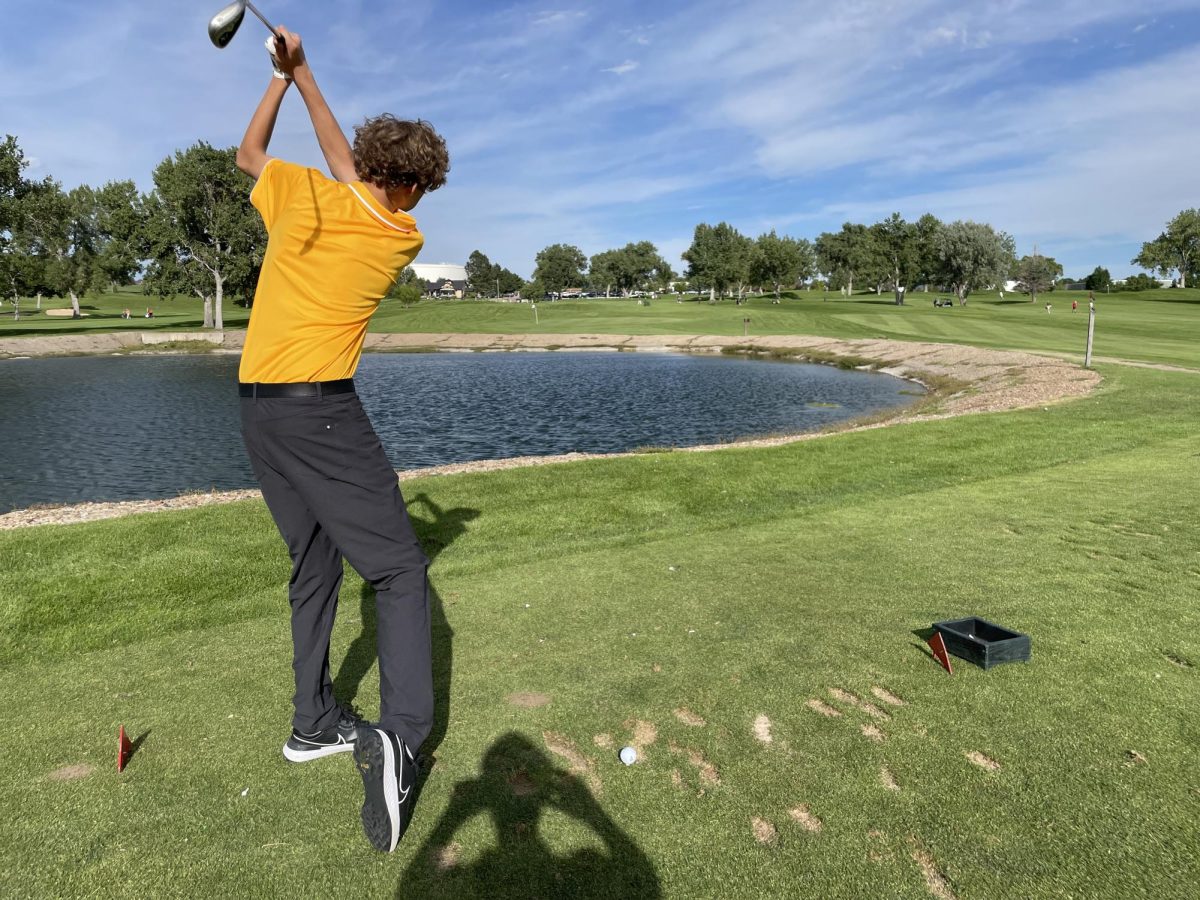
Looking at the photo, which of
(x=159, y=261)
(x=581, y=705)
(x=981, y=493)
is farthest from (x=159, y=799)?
(x=159, y=261)

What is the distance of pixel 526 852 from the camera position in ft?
10.5

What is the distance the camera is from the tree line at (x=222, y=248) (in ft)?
234

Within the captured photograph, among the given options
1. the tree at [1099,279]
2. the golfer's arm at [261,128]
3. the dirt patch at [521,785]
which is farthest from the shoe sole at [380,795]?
the tree at [1099,279]

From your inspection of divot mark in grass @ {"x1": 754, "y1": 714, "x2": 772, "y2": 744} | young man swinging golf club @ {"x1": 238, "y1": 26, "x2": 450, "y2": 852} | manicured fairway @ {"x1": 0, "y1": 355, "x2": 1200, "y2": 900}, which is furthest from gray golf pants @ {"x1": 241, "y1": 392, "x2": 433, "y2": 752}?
divot mark in grass @ {"x1": 754, "y1": 714, "x2": 772, "y2": 744}

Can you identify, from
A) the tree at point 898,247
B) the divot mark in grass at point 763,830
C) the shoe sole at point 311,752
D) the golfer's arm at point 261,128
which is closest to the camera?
the divot mark in grass at point 763,830

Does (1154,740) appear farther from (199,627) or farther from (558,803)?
(199,627)

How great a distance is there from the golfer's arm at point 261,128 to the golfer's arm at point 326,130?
106mm

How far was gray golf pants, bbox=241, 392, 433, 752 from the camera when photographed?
3531mm

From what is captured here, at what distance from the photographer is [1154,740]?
155 inches

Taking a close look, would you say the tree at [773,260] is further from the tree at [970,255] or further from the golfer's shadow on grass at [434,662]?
the golfer's shadow on grass at [434,662]

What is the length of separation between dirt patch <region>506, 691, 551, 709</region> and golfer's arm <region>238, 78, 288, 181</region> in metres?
3.23

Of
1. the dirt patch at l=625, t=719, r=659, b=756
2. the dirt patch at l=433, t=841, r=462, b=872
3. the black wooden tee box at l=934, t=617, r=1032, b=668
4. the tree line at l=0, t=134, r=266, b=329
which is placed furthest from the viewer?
the tree line at l=0, t=134, r=266, b=329

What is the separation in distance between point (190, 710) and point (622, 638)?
2.81 metres

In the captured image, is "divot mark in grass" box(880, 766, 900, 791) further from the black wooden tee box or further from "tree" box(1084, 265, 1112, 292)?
"tree" box(1084, 265, 1112, 292)
